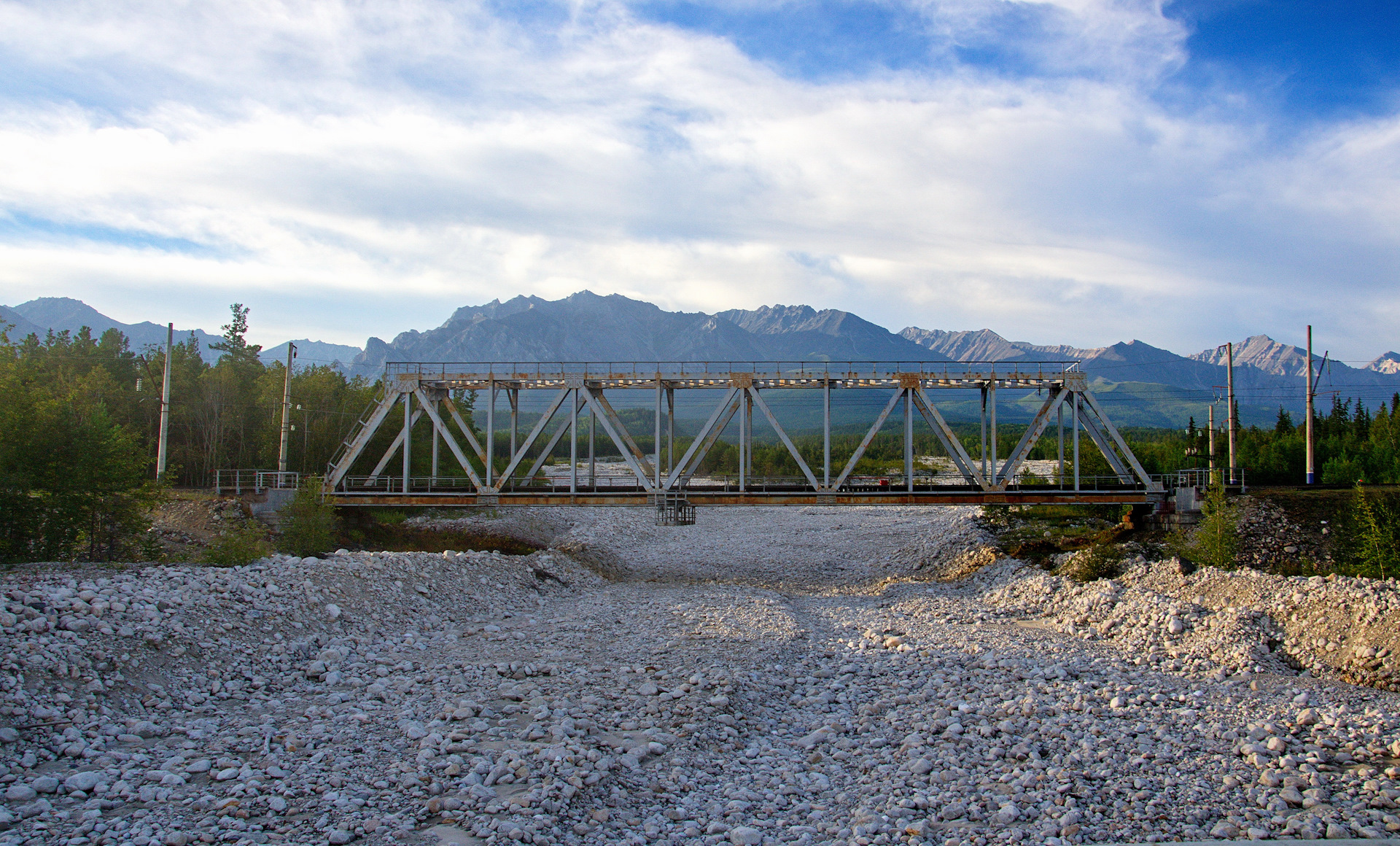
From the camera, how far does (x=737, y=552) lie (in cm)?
4809

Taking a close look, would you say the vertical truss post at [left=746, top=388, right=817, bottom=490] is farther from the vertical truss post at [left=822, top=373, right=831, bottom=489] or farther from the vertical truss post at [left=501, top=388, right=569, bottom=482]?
the vertical truss post at [left=501, top=388, right=569, bottom=482]

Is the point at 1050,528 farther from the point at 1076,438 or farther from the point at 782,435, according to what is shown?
the point at 782,435

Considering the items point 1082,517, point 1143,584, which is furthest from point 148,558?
point 1082,517

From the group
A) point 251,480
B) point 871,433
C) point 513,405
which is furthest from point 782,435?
point 251,480

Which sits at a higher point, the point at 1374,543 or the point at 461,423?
the point at 461,423

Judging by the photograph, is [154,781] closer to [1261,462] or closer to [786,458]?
[1261,462]

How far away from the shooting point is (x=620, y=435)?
38.7 meters

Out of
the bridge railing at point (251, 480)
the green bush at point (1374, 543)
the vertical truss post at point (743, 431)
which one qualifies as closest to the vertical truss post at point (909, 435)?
the vertical truss post at point (743, 431)

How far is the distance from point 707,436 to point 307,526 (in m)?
19.4

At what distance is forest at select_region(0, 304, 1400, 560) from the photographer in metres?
24.7

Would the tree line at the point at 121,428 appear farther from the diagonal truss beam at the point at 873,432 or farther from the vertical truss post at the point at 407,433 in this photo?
the diagonal truss beam at the point at 873,432

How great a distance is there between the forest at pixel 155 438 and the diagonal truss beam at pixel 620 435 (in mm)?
16184

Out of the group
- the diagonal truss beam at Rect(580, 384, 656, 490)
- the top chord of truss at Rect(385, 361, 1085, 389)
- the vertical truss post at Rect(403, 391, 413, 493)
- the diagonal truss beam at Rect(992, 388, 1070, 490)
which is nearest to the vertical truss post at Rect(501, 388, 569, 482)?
the top chord of truss at Rect(385, 361, 1085, 389)

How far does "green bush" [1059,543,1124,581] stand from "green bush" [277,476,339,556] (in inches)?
1307
